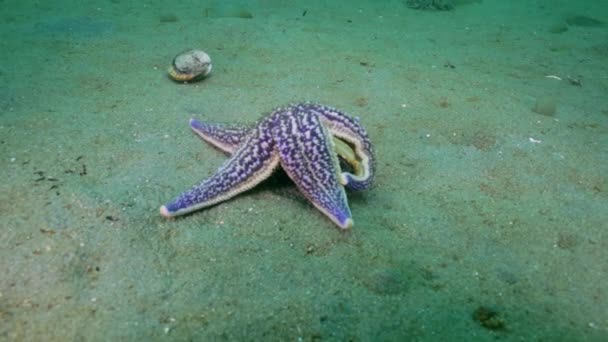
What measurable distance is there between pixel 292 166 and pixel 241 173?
0.43 metres

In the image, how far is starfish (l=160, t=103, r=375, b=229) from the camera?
11.1 ft

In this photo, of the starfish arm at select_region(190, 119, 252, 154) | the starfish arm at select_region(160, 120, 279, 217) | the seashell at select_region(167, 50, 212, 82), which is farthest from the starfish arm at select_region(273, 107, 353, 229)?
the seashell at select_region(167, 50, 212, 82)

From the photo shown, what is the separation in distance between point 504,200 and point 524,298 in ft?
4.36

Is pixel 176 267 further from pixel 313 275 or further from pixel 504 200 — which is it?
pixel 504 200

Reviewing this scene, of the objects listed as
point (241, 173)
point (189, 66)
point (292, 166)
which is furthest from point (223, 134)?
point (189, 66)

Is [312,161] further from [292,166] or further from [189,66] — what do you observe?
[189,66]

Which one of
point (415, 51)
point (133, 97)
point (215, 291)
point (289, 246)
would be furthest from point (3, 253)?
point (415, 51)

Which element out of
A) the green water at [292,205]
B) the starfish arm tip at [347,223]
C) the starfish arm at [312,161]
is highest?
the starfish arm at [312,161]

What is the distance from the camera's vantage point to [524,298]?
306 cm

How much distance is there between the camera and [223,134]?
4199mm

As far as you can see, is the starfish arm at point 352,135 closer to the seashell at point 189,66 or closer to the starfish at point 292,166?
the starfish at point 292,166

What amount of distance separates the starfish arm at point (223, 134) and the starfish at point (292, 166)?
8.5 inches

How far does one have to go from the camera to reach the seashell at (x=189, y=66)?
5.98m

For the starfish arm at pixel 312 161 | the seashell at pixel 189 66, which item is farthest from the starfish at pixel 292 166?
the seashell at pixel 189 66
